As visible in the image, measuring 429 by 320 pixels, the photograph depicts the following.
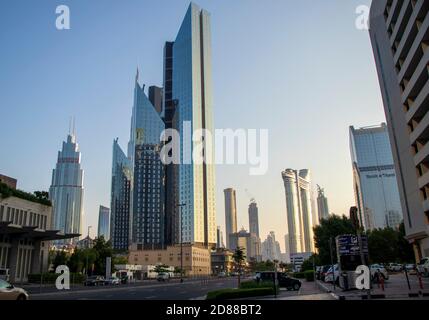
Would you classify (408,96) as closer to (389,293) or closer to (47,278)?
(389,293)

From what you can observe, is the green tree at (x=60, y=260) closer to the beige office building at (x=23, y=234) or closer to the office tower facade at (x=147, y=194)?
the beige office building at (x=23, y=234)

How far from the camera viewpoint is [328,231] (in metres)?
62.5

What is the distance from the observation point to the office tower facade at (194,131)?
18088 centimetres

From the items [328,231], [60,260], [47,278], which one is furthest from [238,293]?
[60,260]

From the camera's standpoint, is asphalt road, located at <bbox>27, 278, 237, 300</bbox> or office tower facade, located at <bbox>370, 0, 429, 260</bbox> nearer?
asphalt road, located at <bbox>27, 278, 237, 300</bbox>

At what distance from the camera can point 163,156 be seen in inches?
7466

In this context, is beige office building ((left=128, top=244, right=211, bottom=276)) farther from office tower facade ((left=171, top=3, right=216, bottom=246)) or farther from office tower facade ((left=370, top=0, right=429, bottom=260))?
office tower facade ((left=370, top=0, right=429, bottom=260))

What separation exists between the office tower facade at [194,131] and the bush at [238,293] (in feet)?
504

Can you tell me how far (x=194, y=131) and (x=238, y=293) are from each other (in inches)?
6319

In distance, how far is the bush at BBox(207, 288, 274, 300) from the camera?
23453 mm

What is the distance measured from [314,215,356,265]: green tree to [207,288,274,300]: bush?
124 ft

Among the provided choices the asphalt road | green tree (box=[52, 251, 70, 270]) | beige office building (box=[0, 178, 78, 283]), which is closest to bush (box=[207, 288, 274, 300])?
the asphalt road

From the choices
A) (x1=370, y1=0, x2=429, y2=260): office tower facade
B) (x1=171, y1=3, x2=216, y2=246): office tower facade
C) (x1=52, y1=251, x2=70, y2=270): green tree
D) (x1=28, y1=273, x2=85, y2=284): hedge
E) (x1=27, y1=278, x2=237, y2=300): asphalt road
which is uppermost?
(x1=171, y1=3, x2=216, y2=246): office tower facade

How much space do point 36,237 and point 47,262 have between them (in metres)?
6.65
